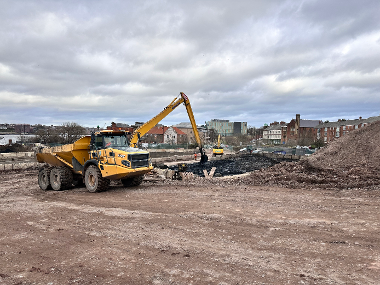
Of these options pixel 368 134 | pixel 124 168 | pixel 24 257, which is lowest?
pixel 24 257

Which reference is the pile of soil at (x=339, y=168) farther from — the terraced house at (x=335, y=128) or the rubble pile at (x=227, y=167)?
the terraced house at (x=335, y=128)

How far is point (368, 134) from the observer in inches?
737

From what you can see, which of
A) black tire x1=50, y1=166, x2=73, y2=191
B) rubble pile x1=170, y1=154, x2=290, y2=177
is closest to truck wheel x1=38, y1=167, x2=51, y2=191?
black tire x1=50, y1=166, x2=73, y2=191

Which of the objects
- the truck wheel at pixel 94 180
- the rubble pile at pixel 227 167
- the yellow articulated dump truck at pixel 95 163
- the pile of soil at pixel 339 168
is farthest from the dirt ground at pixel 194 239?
the rubble pile at pixel 227 167

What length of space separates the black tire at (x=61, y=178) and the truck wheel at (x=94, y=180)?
1.11 metres

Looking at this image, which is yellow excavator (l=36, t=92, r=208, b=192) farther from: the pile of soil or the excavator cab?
the pile of soil

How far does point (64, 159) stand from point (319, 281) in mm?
12020

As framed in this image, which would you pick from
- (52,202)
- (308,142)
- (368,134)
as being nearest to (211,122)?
(308,142)

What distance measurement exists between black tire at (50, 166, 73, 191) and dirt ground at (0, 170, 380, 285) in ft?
6.48

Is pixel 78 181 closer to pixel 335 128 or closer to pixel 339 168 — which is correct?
pixel 339 168

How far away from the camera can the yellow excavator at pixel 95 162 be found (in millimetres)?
11453

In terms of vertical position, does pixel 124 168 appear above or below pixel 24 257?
above

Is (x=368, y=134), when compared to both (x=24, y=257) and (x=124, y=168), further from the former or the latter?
(x=24, y=257)

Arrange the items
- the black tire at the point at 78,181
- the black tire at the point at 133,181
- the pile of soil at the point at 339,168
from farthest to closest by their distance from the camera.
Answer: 1. the black tire at the point at 78,181
2. the black tire at the point at 133,181
3. the pile of soil at the point at 339,168
